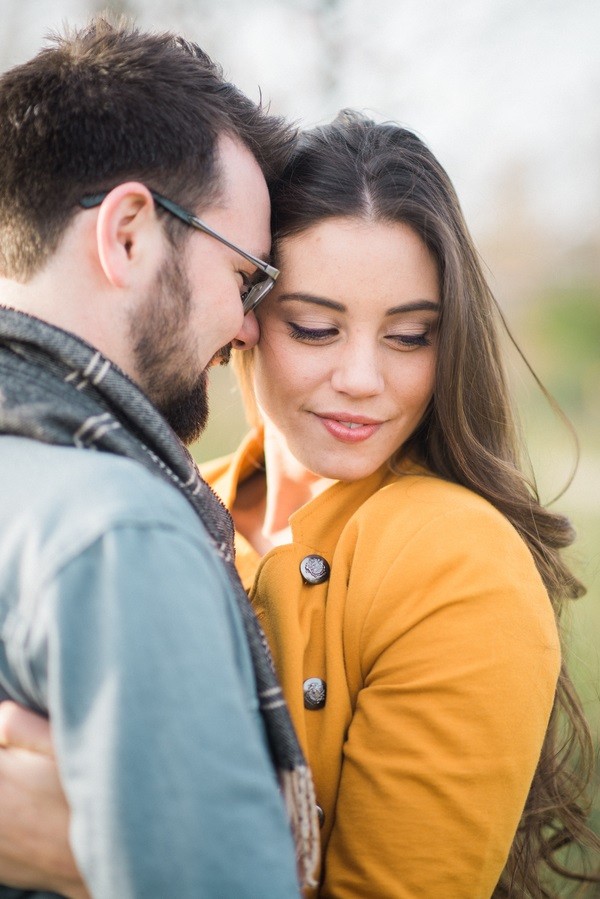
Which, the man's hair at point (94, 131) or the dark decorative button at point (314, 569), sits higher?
the man's hair at point (94, 131)

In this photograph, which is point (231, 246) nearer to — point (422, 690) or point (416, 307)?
point (416, 307)

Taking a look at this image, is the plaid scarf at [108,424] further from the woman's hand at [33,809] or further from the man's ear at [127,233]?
the woman's hand at [33,809]

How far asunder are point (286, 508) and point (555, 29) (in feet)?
29.1

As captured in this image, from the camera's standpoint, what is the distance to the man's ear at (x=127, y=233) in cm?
170

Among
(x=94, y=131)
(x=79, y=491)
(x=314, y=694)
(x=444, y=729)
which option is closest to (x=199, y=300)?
(x=94, y=131)

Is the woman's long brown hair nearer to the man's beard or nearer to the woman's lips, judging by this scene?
the woman's lips

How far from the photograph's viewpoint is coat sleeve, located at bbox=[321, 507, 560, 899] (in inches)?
67.8

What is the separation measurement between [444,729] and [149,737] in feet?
2.59

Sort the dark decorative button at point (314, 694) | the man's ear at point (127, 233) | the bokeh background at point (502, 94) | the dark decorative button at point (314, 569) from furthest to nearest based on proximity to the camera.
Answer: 1. the bokeh background at point (502, 94)
2. the dark decorative button at point (314, 569)
3. the dark decorative button at point (314, 694)
4. the man's ear at point (127, 233)

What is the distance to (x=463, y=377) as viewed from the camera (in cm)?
227

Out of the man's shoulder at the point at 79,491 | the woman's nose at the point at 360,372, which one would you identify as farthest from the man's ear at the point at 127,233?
the woman's nose at the point at 360,372

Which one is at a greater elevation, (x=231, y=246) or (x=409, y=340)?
(x=231, y=246)

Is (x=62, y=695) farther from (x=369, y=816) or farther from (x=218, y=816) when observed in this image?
(x=369, y=816)

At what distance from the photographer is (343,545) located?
82.0 inches
